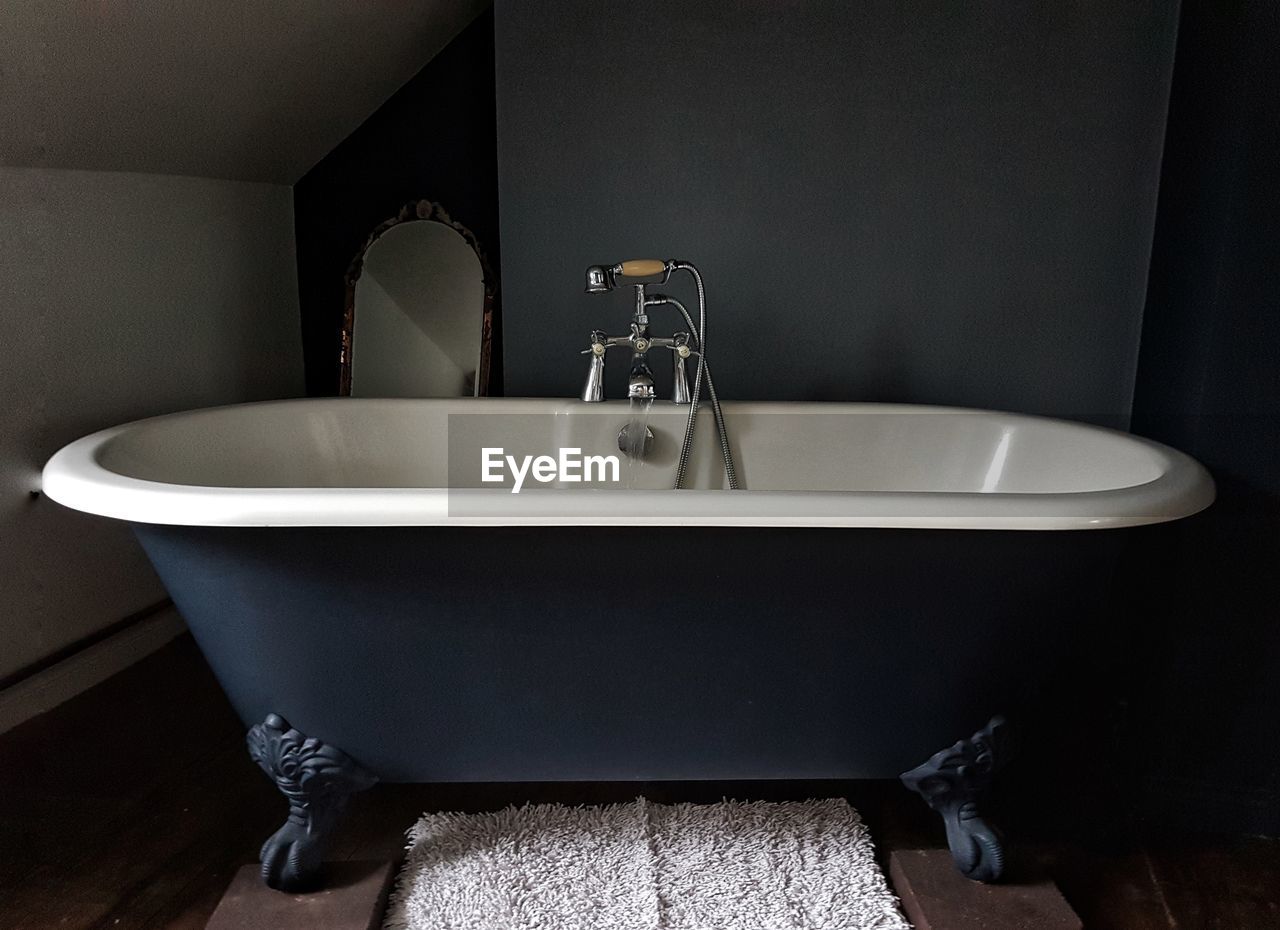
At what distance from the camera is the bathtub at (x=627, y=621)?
1036 millimetres

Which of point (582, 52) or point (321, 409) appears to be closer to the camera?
point (321, 409)

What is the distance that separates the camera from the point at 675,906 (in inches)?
50.1

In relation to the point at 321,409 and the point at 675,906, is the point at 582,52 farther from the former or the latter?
the point at 675,906

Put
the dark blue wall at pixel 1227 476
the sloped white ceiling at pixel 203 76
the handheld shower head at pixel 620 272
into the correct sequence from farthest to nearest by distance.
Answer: the handheld shower head at pixel 620 272 < the sloped white ceiling at pixel 203 76 < the dark blue wall at pixel 1227 476

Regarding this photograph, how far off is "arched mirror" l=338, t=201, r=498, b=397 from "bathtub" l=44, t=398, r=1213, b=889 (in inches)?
46.1

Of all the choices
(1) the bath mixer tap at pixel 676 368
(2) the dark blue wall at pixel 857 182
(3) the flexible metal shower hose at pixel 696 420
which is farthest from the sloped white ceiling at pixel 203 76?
(3) the flexible metal shower hose at pixel 696 420

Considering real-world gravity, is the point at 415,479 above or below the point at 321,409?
below

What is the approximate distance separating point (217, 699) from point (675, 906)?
111 centimetres

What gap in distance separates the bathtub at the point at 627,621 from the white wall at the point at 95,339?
53 centimetres

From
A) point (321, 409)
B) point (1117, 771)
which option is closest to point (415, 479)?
point (321, 409)

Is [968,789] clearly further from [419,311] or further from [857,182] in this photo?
[419,311]

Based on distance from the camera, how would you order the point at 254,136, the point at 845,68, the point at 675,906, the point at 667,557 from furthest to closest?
1. the point at 254,136
2. the point at 845,68
3. the point at 675,906
4. the point at 667,557

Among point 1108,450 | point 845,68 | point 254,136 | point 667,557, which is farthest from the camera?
point 254,136

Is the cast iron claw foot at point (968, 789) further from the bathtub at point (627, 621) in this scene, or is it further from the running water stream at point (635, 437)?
the running water stream at point (635, 437)
